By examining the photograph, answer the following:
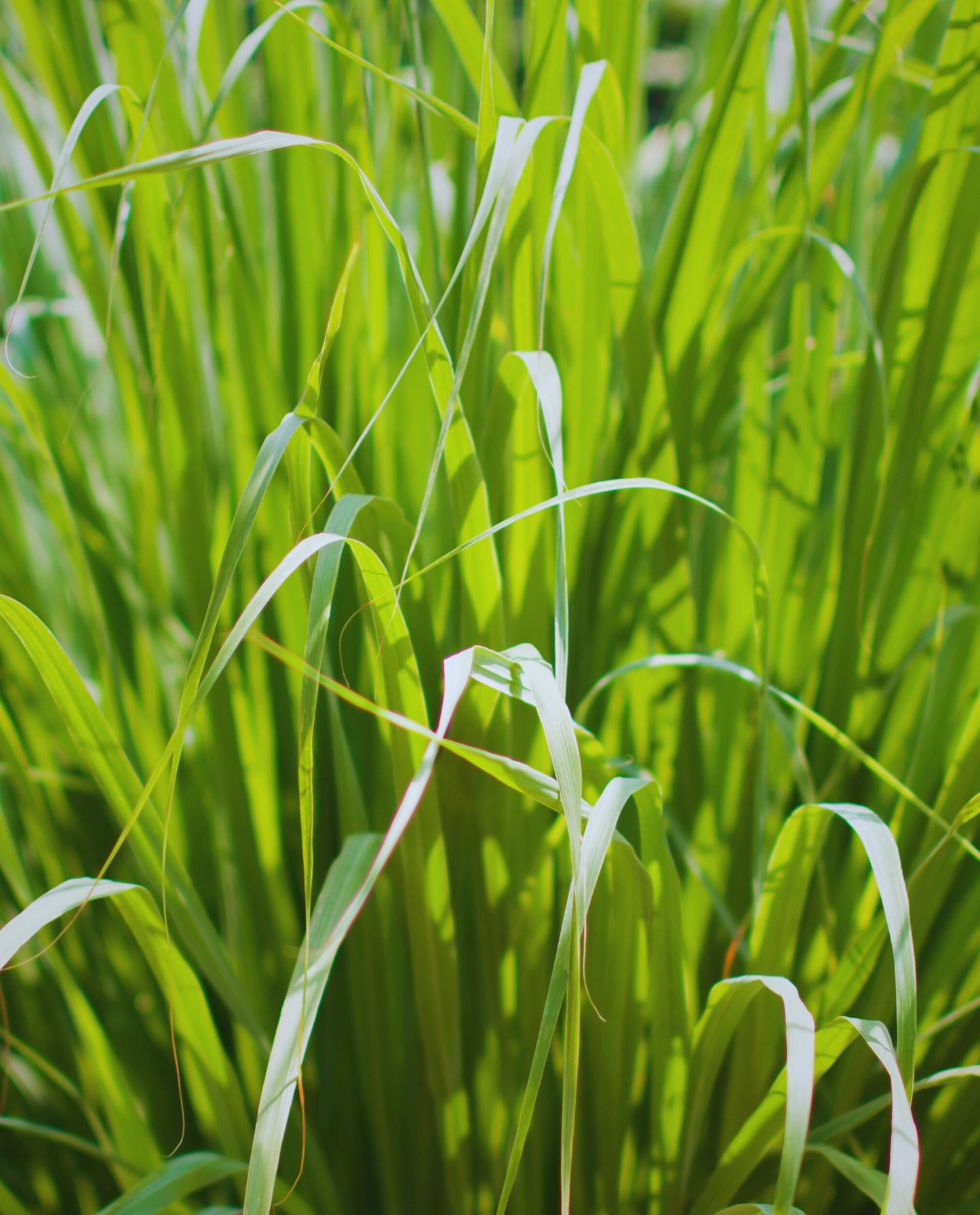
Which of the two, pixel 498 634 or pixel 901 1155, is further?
pixel 498 634

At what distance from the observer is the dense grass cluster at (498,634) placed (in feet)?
1.16

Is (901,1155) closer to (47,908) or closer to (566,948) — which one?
(566,948)

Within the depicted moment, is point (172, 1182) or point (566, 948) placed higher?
point (566, 948)

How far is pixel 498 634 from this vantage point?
1.18ft

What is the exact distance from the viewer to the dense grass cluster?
0.35m

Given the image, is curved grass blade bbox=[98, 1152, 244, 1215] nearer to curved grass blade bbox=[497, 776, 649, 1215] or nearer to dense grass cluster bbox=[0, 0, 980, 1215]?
dense grass cluster bbox=[0, 0, 980, 1215]

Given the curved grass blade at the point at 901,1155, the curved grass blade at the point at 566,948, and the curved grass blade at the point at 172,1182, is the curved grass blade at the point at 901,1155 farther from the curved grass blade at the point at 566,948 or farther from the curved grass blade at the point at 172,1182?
the curved grass blade at the point at 172,1182

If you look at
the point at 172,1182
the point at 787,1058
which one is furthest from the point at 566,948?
the point at 172,1182

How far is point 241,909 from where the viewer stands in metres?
0.44

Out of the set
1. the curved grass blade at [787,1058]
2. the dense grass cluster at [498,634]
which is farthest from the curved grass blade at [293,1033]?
the curved grass blade at [787,1058]

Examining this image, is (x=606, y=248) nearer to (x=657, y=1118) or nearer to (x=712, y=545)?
(x=712, y=545)

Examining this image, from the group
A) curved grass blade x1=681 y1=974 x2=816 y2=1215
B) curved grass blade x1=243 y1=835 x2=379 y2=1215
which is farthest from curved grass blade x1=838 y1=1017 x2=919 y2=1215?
curved grass blade x1=243 y1=835 x2=379 y2=1215

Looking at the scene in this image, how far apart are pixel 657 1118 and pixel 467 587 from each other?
22cm

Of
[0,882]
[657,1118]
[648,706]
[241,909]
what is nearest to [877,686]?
[648,706]
